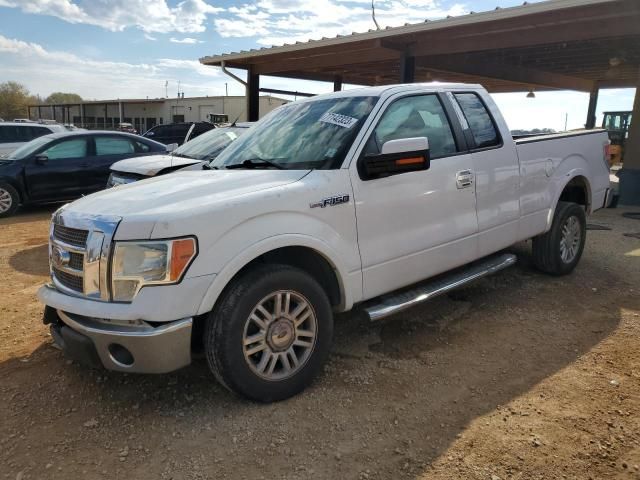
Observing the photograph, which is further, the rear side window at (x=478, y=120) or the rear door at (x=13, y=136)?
the rear door at (x=13, y=136)

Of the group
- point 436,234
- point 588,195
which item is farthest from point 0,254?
point 588,195

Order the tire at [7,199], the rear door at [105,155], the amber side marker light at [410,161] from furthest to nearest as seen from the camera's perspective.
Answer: the rear door at [105,155] → the tire at [7,199] → the amber side marker light at [410,161]

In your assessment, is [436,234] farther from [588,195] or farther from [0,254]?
[0,254]

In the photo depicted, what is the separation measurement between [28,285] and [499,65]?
537 inches

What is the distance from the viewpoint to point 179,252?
2.71 m

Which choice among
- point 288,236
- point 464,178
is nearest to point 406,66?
point 464,178

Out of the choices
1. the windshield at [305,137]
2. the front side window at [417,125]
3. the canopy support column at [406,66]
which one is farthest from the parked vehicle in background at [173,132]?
the front side window at [417,125]

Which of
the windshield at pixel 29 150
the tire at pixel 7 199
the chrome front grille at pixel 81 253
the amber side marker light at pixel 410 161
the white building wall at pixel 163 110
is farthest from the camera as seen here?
the white building wall at pixel 163 110

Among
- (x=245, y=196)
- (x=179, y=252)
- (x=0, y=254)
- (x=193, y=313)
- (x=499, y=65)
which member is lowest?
(x=0, y=254)

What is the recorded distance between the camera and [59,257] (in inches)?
122

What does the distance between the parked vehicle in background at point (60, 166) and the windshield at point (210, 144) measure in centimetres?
298

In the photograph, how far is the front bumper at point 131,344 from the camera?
107 inches

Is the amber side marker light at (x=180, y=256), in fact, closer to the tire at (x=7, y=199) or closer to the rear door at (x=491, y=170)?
the rear door at (x=491, y=170)

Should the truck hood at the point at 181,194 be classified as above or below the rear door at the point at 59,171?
above
